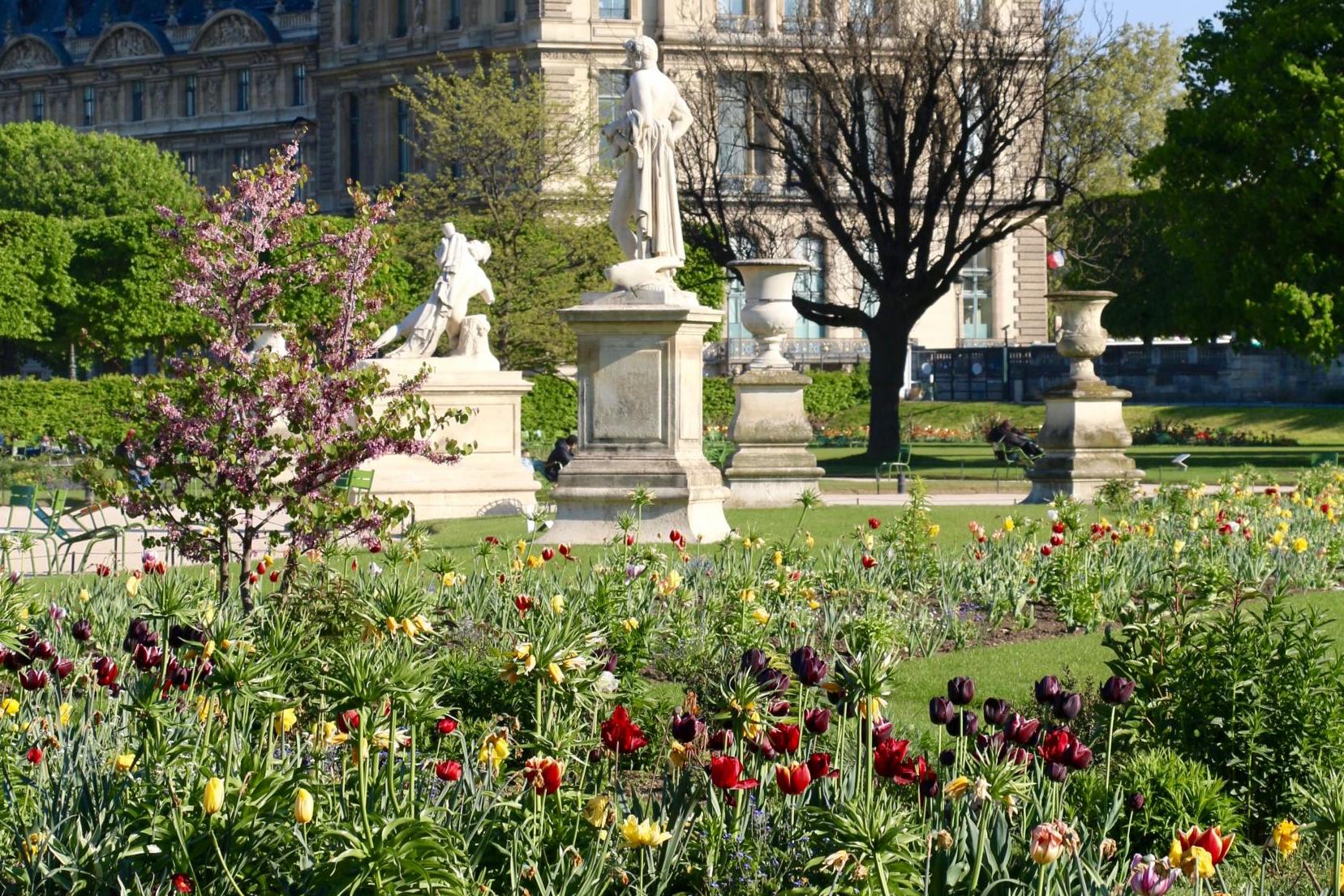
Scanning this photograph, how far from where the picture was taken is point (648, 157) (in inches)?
637

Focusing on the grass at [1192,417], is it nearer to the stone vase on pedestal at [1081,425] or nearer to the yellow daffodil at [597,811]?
the stone vase on pedestal at [1081,425]

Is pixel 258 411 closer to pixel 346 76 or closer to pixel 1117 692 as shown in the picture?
pixel 1117 692

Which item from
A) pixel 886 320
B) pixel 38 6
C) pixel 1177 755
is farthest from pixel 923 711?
pixel 38 6

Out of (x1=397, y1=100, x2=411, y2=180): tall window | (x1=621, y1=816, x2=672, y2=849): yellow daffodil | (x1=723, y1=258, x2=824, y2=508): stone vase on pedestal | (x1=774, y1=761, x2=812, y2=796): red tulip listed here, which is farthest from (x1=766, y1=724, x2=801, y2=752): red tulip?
(x1=397, y1=100, x2=411, y2=180): tall window

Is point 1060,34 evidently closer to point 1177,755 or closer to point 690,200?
point 690,200

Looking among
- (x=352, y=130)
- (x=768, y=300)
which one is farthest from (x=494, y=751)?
(x=352, y=130)

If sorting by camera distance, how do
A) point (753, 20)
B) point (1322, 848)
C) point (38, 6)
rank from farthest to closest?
point (38, 6) → point (753, 20) → point (1322, 848)

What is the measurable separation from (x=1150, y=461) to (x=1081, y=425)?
1234 centimetres

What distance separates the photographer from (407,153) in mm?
77625

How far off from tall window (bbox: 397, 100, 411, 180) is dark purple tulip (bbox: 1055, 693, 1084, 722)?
72946 mm

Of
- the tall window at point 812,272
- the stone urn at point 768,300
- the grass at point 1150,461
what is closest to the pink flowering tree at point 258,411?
the stone urn at point 768,300

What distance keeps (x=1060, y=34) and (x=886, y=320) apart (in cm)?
532

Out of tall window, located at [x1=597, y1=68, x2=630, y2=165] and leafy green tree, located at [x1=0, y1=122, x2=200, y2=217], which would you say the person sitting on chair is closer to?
tall window, located at [x1=597, y1=68, x2=630, y2=165]

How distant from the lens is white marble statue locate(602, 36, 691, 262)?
16.2 m
